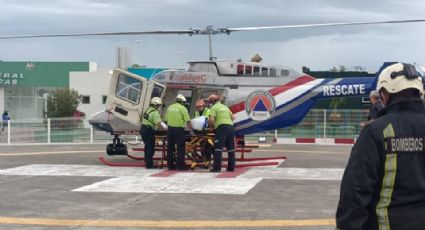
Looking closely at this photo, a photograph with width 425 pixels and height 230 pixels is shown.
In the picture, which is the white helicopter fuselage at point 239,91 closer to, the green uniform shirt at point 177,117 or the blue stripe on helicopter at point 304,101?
the blue stripe on helicopter at point 304,101

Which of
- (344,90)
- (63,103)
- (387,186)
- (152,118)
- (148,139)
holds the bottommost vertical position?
(148,139)

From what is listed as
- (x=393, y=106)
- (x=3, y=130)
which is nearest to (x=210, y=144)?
(x=393, y=106)

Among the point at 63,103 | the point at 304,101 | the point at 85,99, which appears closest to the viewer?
the point at 304,101

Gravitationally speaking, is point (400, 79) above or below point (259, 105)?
below

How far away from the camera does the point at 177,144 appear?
13531 mm

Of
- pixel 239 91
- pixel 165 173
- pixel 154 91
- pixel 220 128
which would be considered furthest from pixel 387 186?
pixel 239 91

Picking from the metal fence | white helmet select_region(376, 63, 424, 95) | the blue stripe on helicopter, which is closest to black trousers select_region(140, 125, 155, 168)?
the blue stripe on helicopter

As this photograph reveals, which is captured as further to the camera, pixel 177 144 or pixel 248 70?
pixel 248 70

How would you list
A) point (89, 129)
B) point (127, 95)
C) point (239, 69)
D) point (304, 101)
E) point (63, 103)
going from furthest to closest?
1. point (63, 103)
2. point (89, 129)
3. point (304, 101)
4. point (239, 69)
5. point (127, 95)

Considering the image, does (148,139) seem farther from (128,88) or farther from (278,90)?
(278,90)

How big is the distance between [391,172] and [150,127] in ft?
36.8

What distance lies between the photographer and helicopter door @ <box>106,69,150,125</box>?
14734 mm

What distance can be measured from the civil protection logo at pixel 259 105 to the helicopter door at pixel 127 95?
2758 millimetres

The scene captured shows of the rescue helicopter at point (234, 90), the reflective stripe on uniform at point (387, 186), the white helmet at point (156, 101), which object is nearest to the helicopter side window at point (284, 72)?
the rescue helicopter at point (234, 90)
